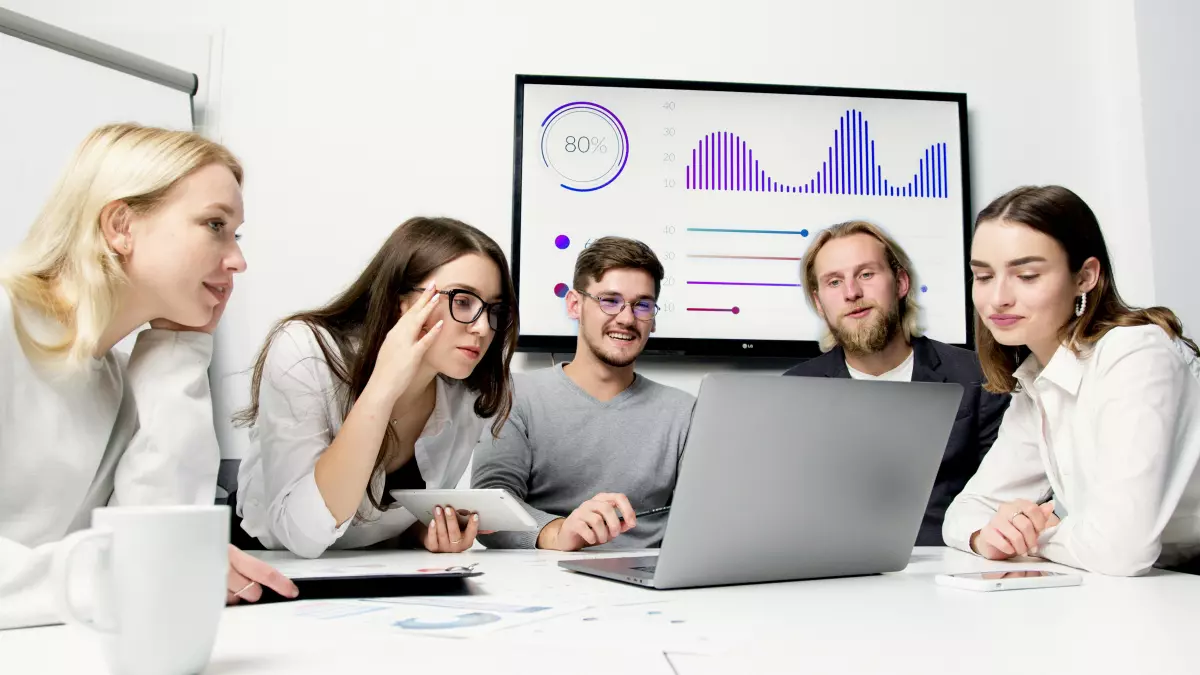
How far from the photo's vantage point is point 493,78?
261 cm

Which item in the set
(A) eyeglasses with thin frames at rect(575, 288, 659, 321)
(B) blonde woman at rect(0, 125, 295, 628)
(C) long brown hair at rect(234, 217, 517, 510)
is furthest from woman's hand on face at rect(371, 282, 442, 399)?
(A) eyeglasses with thin frames at rect(575, 288, 659, 321)

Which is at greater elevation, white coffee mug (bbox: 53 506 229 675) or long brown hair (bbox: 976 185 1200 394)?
long brown hair (bbox: 976 185 1200 394)

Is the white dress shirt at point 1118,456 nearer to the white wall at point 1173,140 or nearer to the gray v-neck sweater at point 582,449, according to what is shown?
the gray v-neck sweater at point 582,449

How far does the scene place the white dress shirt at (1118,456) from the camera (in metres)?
1.17

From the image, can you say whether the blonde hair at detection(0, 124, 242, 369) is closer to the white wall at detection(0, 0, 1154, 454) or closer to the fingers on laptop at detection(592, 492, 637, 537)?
the fingers on laptop at detection(592, 492, 637, 537)

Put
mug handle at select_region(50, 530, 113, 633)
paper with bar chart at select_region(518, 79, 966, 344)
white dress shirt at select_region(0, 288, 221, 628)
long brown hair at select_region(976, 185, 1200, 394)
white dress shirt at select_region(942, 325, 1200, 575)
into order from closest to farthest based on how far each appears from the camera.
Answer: mug handle at select_region(50, 530, 113, 633)
white dress shirt at select_region(0, 288, 221, 628)
white dress shirt at select_region(942, 325, 1200, 575)
long brown hair at select_region(976, 185, 1200, 394)
paper with bar chart at select_region(518, 79, 966, 344)

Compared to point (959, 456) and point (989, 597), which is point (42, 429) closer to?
point (989, 597)

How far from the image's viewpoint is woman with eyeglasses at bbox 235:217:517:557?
137 centimetres

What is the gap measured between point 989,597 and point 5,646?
2.92ft

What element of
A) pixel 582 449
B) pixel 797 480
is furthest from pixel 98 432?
pixel 582 449

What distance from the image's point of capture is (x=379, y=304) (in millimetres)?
1632

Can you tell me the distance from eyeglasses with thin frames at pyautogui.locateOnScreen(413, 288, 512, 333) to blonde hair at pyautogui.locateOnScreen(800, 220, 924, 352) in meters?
1.17

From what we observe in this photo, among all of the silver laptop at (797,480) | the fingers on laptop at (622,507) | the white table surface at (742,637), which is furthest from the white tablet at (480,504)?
the white table surface at (742,637)

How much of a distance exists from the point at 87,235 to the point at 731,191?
6.03 ft
